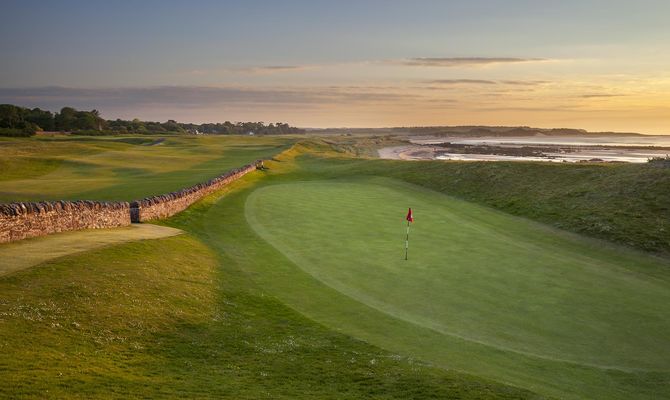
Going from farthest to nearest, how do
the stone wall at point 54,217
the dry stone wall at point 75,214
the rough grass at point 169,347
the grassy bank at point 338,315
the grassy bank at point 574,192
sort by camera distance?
the grassy bank at point 574,192 → the dry stone wall at point 75,214 → the stone wall at point 54,217 → the grassy bank at point 338,315 → the rough grass at point 169,347

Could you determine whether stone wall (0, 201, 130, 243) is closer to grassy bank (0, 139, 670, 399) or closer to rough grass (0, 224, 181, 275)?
rough grass (0, 224, 181, 275)

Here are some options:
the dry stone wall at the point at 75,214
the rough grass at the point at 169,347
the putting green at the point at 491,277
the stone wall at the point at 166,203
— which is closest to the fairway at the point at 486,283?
the putting green at the point at 491,277

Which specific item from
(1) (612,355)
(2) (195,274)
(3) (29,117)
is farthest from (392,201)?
(3) (29,117)

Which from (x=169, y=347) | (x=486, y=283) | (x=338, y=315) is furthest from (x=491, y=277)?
(x=169, y=347)

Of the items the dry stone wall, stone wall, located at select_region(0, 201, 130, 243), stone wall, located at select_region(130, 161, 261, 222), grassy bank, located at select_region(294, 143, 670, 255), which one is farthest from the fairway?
stone wall, located at select_region(0, 201, 130, 243)

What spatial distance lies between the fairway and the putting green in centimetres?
5

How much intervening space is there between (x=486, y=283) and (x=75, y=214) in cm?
1431

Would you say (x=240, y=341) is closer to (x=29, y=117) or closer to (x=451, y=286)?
(x=451, y=286)

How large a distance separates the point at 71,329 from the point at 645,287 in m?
17.7

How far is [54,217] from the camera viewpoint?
57.3 ft

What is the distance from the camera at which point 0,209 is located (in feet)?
49.6

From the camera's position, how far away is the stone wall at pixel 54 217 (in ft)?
50.5

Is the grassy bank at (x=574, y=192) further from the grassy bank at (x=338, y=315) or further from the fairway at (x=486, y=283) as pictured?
the fairway at (x=486, y=283)

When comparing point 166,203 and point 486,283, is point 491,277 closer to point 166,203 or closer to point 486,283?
point 486,283
